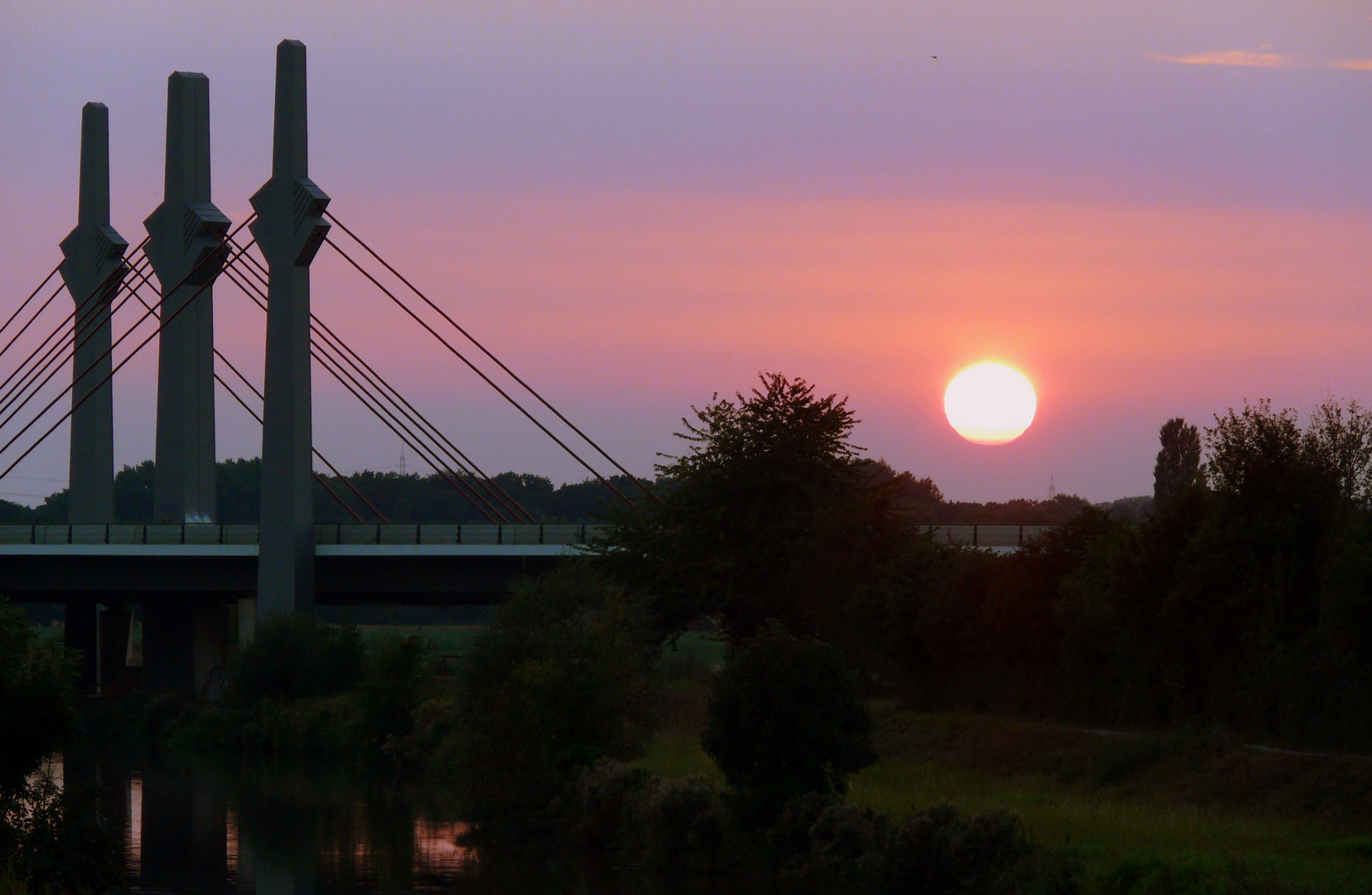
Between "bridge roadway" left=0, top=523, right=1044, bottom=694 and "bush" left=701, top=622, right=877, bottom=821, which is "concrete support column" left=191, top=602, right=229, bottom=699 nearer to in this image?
"bridge roadway" left=0, top=523, right=1044, bottom=694

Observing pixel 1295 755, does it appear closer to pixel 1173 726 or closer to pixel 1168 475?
pixel 1173 726

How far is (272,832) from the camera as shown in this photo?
154ft

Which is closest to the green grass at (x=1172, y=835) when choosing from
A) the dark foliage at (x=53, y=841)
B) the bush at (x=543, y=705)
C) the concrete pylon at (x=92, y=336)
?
the bush at (x=543, y=705)

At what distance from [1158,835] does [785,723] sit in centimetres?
→ 827

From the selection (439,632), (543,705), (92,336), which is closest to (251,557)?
(92,336)

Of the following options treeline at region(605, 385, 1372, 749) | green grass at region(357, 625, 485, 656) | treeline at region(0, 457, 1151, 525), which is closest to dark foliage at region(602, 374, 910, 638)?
treeline at region(605, 385, 1372, 749)

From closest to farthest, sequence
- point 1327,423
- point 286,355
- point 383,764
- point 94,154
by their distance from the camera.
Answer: point 1327,423
point 383,764
point 286,355
point 94,154

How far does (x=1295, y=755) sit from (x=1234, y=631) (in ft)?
20.7

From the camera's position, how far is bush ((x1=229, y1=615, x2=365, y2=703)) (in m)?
70.2

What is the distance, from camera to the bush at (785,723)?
3384 centimetres

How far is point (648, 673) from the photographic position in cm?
5028

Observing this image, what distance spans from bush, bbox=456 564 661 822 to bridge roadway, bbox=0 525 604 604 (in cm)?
2207

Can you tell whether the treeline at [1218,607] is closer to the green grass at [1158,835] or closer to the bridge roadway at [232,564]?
the green grass at [1158,835]

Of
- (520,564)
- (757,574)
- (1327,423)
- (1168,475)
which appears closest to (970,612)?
(757,574)
